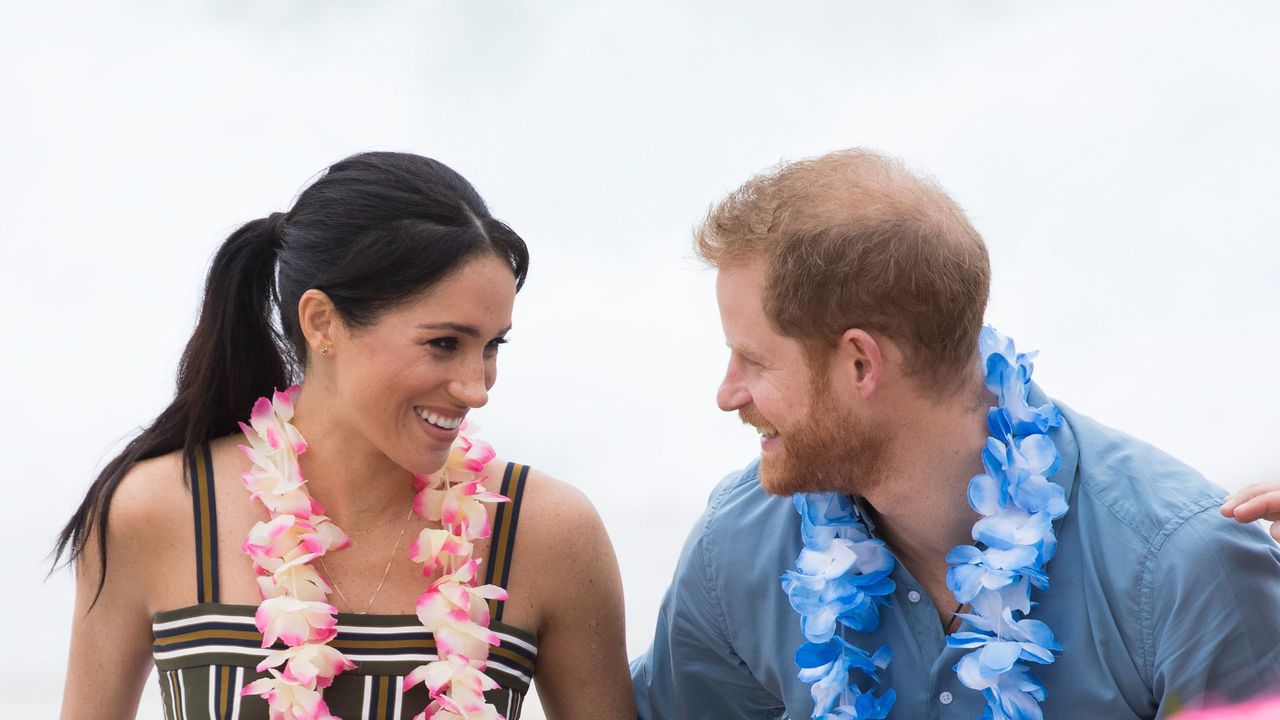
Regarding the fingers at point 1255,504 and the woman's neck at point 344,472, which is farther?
the woman's neck at point 344,472

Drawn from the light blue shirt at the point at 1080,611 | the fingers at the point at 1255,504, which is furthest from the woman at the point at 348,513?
the fingers at the point at 1255,504

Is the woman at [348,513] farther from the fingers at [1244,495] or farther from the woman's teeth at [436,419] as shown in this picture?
the fingers at [1244,495]

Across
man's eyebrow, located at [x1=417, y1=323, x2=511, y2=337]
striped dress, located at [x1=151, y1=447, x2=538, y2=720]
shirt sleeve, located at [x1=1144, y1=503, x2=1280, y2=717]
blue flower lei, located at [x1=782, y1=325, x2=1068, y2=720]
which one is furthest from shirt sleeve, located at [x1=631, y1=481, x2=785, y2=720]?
shirt sleeve, located at [x1=1144, y1=503, x2=1280, y2=717]

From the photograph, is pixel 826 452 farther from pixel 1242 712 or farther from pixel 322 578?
pixel 322 578

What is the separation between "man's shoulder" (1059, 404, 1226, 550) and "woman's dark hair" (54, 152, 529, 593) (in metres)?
1.18

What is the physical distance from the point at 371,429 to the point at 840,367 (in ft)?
3.02

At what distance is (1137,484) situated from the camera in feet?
8.45

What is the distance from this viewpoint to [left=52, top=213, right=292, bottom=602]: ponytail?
3.01 metres

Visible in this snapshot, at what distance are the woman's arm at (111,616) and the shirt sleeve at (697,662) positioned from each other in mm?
1039

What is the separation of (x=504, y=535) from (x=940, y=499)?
0.88 meters

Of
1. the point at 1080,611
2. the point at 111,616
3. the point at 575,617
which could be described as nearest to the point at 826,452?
the point at 1080,611

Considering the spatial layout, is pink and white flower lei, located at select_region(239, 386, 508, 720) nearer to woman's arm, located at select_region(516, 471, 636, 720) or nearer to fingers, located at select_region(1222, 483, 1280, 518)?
woman's arm, located at select_region(516, 471, 636, 720)

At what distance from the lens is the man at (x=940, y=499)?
2.46 m

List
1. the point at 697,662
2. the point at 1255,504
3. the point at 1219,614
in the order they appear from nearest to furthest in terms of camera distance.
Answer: the point at 1255,504 < the point at 1219,614 < the point at 697,662
